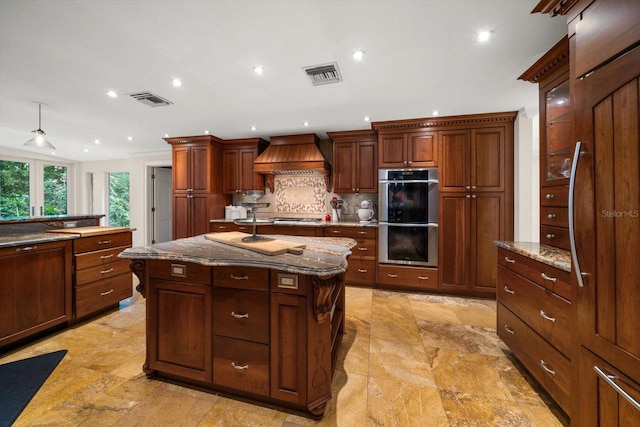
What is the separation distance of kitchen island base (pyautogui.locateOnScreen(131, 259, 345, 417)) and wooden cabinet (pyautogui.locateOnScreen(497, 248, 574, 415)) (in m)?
1.27

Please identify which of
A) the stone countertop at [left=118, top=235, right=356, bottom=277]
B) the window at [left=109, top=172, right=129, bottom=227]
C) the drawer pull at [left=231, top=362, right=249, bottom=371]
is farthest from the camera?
the window at [left=109, top=172, right=129, bottom=227]

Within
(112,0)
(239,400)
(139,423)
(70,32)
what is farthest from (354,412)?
(70,32)

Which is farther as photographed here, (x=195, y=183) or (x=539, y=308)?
(x=195, y=183)

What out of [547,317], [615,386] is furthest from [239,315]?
[547,317]

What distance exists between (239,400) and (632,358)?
185 centimetres

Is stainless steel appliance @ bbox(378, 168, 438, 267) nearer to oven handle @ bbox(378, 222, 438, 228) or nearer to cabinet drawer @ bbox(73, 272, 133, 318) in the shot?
oven handle @ bbox(378, 222, 438, 228)

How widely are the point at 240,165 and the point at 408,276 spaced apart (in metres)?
3.40

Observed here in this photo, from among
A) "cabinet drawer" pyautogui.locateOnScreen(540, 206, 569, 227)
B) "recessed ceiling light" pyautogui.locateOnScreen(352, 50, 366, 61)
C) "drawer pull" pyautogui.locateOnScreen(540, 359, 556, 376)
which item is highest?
"recessed ceiling light" pyautogui.locateOnScreen(352, 50, 366, 61)

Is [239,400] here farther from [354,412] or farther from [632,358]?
[632,358]

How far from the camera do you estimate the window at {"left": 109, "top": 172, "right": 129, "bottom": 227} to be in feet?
21.3

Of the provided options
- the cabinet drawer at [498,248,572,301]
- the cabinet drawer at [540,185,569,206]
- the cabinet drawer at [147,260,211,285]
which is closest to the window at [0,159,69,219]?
the cabinet drawer at [147,260,211,285]

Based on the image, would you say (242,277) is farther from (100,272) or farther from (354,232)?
(354,232)

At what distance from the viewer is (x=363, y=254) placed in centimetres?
378

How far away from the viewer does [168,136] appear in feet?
15.0
